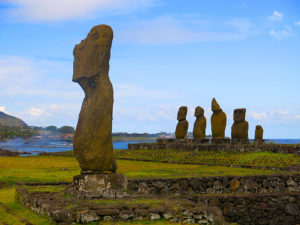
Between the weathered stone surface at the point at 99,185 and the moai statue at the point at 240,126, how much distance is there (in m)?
21.8

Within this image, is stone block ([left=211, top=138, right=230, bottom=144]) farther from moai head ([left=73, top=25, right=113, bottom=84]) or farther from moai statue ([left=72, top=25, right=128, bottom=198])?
moai head ([left=73, top=25, right=113, bottom=84])

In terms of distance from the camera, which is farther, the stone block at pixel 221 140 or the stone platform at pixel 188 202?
the stone block at pixel 221 140

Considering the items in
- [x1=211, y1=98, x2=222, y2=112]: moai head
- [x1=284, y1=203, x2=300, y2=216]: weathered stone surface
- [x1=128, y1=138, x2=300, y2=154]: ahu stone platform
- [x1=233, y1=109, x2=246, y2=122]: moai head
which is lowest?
[x1=284, y1=203, x2=300, y2=216]: weathered stone surface

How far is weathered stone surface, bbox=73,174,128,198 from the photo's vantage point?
36.5 feet

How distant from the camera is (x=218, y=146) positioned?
2905cm

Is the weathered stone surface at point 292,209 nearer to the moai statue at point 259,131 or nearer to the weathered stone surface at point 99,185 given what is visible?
the weathered stone surface at point 99,185

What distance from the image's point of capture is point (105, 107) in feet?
37.8

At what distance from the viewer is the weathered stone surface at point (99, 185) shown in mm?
11133

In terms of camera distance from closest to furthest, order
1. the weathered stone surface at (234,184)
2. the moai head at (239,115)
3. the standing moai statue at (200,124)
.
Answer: the weathered stone surface at (234,184) < the moai head at (239,115) < the standing moai statue at (200,124)

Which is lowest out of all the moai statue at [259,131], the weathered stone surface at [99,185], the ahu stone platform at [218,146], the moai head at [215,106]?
the weathered stone surface at [99,185]

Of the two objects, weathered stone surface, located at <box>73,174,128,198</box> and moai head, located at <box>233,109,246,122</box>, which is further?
moai head, located at <box>233,109,246,122</box>

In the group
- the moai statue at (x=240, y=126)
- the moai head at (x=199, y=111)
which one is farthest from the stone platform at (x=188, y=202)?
the moai head at (x=199, y=111)

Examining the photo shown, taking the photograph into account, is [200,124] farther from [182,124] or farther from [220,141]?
[220,141]

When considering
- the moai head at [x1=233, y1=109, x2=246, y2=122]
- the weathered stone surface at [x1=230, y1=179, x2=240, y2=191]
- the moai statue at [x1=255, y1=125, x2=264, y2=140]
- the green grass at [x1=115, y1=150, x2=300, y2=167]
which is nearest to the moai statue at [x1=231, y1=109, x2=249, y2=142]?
the moai head at [x1=233, y1=109, x2=246, y2=122]
